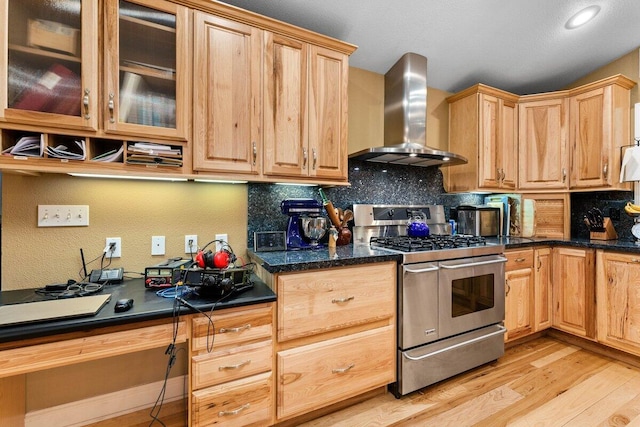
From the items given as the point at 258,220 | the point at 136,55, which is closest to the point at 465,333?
the point at 258,220

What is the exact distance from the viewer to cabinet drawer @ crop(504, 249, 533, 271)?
243cm

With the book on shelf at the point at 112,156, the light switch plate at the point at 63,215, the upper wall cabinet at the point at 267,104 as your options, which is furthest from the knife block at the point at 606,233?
the light switch plate at the point at 63,215

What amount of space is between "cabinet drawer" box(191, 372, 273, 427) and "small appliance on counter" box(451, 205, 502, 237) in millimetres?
2240

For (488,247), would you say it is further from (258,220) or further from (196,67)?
(196,67)

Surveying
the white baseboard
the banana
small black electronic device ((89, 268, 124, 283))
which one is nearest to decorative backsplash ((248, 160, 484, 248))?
small black electronic device ((89, 268, 124, 283))

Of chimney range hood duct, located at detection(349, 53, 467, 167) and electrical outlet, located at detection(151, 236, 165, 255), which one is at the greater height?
chimney range hood duct, located at detection(349, 53, 467, 167)

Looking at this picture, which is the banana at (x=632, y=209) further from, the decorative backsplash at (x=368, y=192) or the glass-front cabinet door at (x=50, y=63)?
the glass-front cabinet door at (x=50, y=63)

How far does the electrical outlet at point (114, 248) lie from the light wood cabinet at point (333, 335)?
969mm

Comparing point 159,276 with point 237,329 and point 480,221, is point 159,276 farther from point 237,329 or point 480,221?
point 480,221

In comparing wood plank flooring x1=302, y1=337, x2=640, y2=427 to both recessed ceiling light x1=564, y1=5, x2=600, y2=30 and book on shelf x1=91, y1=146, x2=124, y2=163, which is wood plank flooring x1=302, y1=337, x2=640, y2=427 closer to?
book on shelf x1=91, y1=146, x2=124, y2=163

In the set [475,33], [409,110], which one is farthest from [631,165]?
[409,110]

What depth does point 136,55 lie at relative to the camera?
1.52 m

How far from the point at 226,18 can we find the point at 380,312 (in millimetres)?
1926

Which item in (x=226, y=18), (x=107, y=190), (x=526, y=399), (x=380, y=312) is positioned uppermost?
(x=226, y=18)
